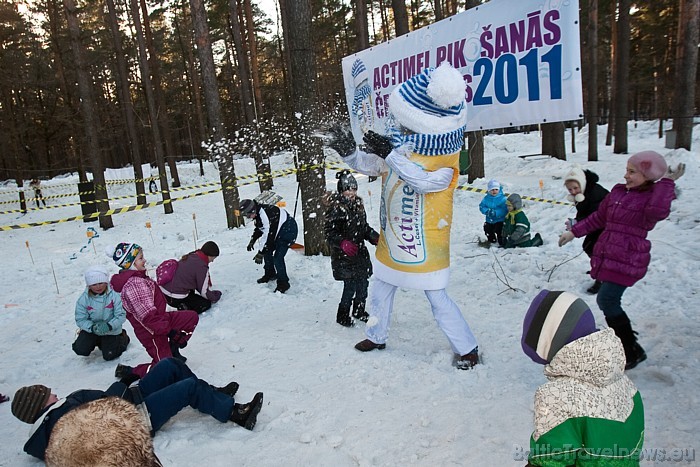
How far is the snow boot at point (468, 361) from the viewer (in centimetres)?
376

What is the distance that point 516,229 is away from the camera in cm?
690

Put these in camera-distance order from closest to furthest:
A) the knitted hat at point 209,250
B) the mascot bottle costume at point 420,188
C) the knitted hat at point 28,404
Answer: the knitted hat at point 28,404, the mascot bottle costume at point 420,188, the knitted hat at point 209,250

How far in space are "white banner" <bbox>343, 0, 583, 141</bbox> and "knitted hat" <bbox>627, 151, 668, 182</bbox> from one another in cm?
137

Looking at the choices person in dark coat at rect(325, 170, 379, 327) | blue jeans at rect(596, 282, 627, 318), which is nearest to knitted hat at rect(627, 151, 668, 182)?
blue jeans at rect(596, 282, 627, 318)

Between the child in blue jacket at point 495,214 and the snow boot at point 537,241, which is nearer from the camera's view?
the snow boot at point 537,241

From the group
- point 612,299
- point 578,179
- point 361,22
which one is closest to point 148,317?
point 612,299

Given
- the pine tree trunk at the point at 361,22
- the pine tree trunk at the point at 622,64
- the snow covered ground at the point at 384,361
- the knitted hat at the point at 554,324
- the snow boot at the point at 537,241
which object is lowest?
the snow covered ground at the point at 384,361

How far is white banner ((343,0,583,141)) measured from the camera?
4.50 meters

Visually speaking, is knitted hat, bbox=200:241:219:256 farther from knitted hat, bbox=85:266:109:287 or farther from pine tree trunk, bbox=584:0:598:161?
pine tree trunk, bbox=584:0:598:161

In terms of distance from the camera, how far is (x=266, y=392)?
3.69 m

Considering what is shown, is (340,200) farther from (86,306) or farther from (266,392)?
(86,306)

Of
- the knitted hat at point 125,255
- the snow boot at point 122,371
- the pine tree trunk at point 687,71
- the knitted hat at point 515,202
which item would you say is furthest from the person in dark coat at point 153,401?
the pine tree trunk at point 687,71

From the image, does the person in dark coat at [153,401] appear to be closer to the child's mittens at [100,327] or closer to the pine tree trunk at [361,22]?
the child's mittens at [100,327]

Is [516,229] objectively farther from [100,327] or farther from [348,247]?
[100,327]
